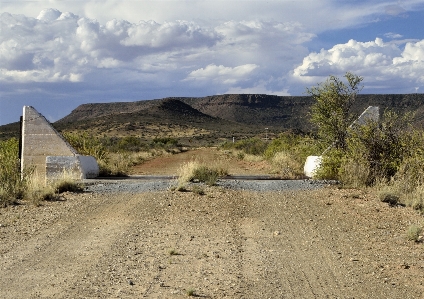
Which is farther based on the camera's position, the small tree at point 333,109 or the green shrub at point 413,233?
the small tree at point 333,109

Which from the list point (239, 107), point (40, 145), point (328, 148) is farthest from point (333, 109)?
point (239, 107)

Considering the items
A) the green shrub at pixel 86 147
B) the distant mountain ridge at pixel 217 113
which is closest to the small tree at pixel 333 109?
the green shrub at pixel 86 147

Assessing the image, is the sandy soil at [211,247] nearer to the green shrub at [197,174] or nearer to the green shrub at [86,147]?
the green shrub at [197,174]

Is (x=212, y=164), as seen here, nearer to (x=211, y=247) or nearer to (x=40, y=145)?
(x=40, y=145)

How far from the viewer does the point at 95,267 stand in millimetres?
8727

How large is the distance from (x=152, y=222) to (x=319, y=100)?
33.4 feet

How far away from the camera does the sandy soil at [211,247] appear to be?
7.84 meters

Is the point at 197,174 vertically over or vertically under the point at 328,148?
under

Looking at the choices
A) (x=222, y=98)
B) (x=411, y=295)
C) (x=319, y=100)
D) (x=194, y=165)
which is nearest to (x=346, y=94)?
(x=319, y=100)

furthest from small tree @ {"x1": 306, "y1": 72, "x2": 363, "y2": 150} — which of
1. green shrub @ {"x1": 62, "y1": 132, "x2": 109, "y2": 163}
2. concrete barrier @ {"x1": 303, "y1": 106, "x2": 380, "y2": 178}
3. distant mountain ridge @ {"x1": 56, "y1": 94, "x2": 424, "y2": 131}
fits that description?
distant mountain ridge @ {"x1": 56, "y1": 94, "x2": 424, "y2": 131}

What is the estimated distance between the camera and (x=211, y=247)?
400 inches

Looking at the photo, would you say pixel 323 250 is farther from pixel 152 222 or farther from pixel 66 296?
pixel 66 296

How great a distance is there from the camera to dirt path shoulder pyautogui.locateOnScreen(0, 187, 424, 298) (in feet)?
25.7

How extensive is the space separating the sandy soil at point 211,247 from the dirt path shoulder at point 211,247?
0.02m
